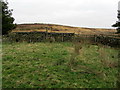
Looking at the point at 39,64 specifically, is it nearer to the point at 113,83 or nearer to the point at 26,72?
the point at 26,72

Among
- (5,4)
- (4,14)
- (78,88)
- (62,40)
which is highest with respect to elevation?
(5,4)

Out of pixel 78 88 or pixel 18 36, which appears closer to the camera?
pixel 78 88

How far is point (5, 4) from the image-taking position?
2208 centimetres

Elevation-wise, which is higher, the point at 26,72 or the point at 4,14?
the point at 4,14

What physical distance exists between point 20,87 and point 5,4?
19.3 m

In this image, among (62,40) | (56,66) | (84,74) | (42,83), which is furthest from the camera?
(62,40)

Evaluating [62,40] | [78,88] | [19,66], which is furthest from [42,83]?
[62,40]

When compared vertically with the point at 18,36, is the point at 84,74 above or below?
below

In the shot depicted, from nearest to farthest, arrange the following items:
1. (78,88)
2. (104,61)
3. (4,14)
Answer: (78,88)
(104,61)
(4,14)

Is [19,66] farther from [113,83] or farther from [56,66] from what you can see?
[113,83]

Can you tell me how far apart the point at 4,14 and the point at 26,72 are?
16.8 m

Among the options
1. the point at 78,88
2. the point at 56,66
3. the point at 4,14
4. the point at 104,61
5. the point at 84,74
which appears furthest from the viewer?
the point at 4,14

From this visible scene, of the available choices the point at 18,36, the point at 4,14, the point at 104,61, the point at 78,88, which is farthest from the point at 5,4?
the point at 78,88

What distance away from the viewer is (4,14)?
21453mm
